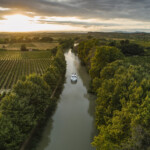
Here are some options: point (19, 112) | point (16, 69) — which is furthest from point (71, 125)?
point (16, 69)

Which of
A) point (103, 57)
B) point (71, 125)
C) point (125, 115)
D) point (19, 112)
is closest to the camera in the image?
point (125, 115)

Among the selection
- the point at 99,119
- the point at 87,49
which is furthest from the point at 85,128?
the point at 87,49

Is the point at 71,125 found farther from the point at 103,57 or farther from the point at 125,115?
the point at 103,57

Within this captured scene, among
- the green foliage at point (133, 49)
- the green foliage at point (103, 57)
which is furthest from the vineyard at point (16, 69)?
the green foliage at point (133, 49)

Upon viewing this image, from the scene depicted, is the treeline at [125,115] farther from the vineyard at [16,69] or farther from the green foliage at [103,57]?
the vineyard at [16,69]

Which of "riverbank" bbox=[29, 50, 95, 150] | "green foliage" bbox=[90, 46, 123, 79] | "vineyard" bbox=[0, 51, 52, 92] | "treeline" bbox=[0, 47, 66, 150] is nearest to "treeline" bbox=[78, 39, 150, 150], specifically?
"riverbank" bbox=[29, 50, 95, 150]

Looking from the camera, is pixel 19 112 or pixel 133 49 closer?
pixel 19 112

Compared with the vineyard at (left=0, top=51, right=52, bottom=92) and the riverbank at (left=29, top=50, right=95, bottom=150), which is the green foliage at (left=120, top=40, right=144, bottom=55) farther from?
the vineyard at (left=0, top=51, right=52, bottom=92)

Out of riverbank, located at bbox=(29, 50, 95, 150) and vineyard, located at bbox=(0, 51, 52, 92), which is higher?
vineyard, located at bbox=(0, 51, 52, 92)

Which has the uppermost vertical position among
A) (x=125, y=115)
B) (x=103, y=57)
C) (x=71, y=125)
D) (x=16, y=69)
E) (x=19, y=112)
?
(x=103, y=57)

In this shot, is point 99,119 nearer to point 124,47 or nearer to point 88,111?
point 88,111
